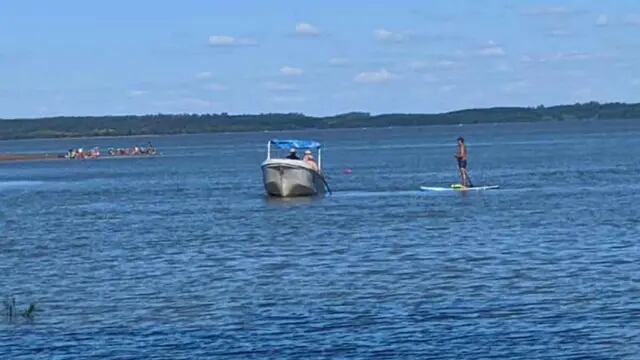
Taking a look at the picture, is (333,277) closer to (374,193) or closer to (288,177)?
(288,177)

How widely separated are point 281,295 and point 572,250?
378 inches

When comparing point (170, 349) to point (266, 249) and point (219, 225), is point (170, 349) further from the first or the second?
point (219, 225)

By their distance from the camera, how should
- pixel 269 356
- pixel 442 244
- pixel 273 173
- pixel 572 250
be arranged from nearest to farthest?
pixel 269 356, pixel 572 250, pixel 442 244, pixel 273 173

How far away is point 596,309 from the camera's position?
26859 millimetres

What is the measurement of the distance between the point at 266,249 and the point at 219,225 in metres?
10.0

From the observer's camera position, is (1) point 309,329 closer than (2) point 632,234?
Yes

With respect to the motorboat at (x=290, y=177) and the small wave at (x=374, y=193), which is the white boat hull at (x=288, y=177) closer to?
the motorboat at (x=290, y=177)

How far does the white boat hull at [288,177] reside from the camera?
6166 cm

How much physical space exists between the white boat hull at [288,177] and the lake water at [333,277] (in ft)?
2.61

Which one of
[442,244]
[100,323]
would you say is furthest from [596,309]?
[442,244]

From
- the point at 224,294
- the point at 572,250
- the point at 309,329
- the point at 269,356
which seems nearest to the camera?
the point at 269,356

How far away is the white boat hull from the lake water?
797 mm

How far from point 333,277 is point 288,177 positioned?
1137 inches

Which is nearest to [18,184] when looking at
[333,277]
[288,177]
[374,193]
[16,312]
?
[374,193]
